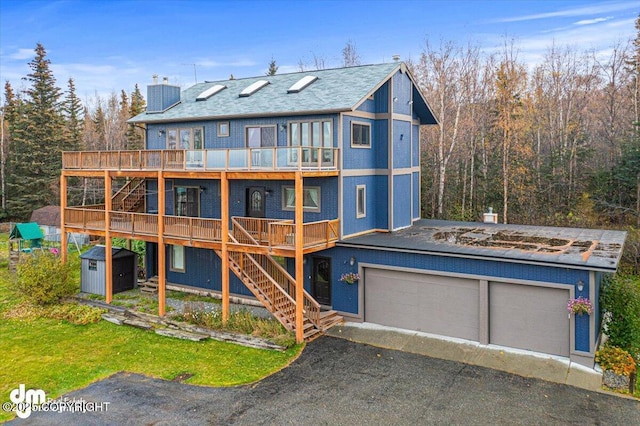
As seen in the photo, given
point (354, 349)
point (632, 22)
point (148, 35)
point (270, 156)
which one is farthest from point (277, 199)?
point (148, 35)

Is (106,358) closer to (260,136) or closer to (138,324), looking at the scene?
(138,324)

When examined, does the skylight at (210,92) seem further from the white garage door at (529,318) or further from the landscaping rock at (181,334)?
the white garage door at (529,318)

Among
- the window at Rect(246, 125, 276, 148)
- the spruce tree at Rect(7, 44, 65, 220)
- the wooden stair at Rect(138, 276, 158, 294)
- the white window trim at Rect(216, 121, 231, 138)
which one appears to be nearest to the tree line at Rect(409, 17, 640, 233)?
the window at Rect(246, 125, 276, 148)

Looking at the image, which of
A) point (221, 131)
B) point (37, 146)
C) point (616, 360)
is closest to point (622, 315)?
point (616, 360)

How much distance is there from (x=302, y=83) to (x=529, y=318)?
12.4 meters

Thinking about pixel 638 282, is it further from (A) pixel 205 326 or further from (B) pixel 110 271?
(B) pixel 110 271

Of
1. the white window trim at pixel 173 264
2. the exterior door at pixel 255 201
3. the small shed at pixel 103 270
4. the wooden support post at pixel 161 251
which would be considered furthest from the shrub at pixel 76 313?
the exterior door at pixel 255 201

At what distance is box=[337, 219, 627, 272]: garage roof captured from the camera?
13734 mm

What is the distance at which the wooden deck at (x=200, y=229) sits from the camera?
52.0 feet

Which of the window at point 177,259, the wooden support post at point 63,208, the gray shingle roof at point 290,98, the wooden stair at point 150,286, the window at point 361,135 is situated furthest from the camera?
the window at point 177,259

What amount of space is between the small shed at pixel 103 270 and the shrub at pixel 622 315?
60.8 ft

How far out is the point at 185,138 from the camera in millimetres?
21031

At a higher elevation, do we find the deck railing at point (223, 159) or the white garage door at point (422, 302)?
the deck railing at point (223, 159)

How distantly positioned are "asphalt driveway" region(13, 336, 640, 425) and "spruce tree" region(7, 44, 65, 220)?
36914mm
